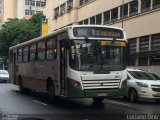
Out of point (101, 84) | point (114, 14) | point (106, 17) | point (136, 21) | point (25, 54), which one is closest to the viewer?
point (101, 84)

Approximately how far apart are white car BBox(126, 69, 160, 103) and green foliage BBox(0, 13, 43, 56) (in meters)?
49.6

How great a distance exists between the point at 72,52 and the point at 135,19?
21.6 meters

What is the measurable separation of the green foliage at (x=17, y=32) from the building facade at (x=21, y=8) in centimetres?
4030

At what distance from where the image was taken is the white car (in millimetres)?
19609

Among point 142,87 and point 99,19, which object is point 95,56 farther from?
point 99,19

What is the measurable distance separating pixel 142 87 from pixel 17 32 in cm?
5295

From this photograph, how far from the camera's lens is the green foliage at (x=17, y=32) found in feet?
228

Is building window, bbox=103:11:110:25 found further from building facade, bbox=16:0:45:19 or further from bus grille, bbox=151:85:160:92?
building facade, bbox=16:0:45:19

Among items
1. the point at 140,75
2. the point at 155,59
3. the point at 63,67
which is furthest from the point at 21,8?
the point at 63,67

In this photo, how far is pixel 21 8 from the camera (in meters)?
115

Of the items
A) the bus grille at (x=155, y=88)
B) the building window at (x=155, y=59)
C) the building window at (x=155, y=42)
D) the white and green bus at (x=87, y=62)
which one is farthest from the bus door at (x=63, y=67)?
the building window at (x=155, y=42)

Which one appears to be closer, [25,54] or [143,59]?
[25,54]

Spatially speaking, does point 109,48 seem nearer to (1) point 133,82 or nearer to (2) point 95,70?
(2) point 95,70

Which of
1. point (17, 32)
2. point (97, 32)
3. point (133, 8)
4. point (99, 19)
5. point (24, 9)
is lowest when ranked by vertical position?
point (97, 32)
